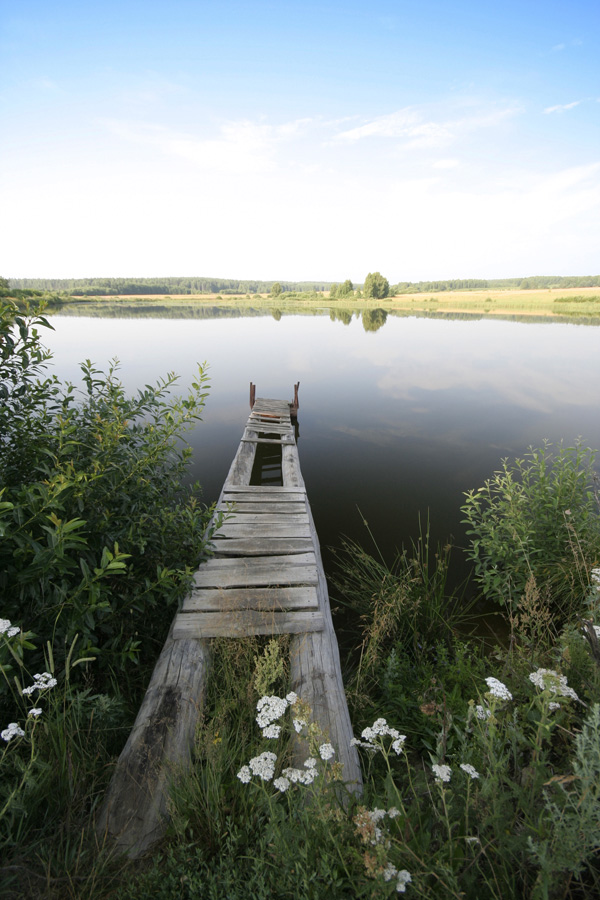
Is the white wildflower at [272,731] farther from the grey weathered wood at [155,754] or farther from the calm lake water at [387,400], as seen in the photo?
the calm lake water at [387,400]

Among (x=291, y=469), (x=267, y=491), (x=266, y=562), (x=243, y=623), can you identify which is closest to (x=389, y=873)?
(x=243, y=623)

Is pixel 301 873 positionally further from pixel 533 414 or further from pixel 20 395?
pixel 533 414

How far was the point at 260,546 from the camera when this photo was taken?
16.1 ft

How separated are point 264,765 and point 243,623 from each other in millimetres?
2056

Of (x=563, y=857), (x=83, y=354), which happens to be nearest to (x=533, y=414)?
(x=563, y=857)

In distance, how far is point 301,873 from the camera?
1376mm

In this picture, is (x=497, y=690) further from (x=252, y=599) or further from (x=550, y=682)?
(x=252, y=599)

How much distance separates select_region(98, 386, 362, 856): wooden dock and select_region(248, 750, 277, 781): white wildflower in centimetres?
35

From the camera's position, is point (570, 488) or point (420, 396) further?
point (420, 396)

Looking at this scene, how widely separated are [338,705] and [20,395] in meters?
3.38

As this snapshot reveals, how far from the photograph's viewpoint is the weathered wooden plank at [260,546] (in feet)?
15.7

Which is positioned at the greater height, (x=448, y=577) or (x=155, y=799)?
(x=155, y=799)

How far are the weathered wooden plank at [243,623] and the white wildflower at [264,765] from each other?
1800 mm

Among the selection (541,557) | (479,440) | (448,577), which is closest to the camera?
(541,557)
